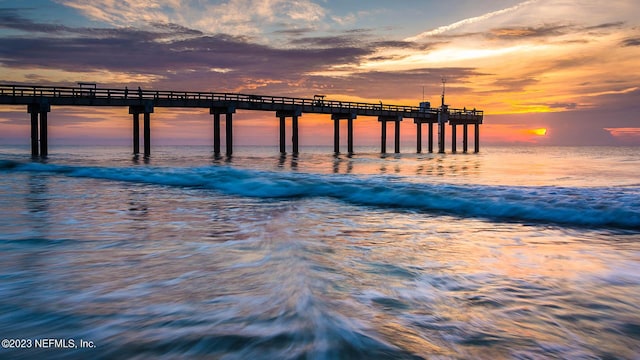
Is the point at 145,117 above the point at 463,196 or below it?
above

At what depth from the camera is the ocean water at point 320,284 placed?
10.8 ft

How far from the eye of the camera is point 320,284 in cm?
475

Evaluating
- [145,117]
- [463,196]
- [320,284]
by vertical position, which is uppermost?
[145,117]

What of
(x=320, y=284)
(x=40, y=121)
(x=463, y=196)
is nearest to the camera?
(x=320, y=284)

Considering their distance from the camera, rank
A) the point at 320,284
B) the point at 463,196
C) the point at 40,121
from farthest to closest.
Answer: the point at 40,121
the point at 463,196
the point at 320,284

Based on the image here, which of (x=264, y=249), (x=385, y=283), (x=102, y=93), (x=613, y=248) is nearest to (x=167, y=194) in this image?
(x=264, y=249)

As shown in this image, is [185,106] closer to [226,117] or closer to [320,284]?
[226,117]

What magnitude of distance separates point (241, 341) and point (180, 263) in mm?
2644

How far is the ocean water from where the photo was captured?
329cm

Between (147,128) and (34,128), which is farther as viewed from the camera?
(147,128)

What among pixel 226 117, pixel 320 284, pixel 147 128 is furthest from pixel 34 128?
pixel 320 284

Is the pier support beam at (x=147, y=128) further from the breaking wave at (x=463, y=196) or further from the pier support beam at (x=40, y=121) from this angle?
the breaking wave at (x=463, y=196)

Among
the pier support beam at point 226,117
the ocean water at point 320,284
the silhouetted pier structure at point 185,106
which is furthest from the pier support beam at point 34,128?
the ocean water at point 320,284

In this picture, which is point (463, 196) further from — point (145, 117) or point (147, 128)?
point (147, 128)
